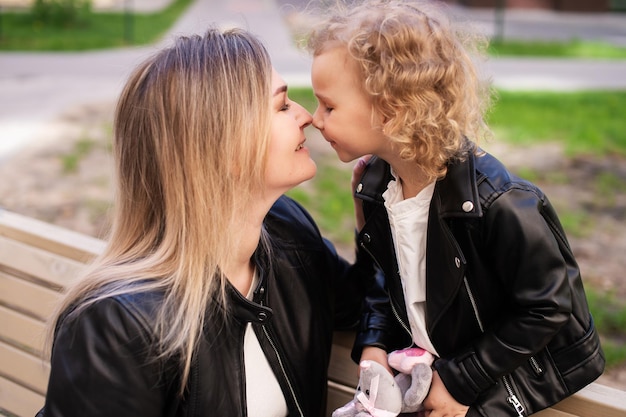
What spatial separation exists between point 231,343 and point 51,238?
3.45 ft

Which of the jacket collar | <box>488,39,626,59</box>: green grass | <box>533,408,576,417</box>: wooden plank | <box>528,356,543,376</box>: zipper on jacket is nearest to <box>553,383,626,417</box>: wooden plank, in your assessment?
<box>533,408,576,417</box>: wooden plank

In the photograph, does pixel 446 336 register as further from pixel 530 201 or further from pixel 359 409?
pixel 530 201

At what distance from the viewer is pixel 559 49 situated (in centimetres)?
1326

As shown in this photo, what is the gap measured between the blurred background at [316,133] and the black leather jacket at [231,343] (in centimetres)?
57

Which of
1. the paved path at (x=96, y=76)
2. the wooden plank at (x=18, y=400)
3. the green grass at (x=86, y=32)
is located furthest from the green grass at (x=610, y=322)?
the green grass at (x=86, y=32)

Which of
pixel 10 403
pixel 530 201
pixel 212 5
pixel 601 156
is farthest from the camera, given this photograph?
pixel 212 5

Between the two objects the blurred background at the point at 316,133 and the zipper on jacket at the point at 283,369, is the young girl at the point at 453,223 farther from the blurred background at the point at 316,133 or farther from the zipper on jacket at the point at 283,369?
the zipper on jacket at the point at 283,369

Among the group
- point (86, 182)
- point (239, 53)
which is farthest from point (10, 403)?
point (86, 182)

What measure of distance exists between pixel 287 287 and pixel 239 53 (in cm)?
65

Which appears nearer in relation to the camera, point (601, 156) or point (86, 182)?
point (86, 182)

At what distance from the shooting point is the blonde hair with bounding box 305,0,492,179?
194 centimetres

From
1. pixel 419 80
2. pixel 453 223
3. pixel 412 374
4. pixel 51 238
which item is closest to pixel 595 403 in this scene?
pixel 412 374

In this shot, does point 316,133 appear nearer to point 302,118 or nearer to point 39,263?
point 39,263

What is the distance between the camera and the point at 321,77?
2.07m
